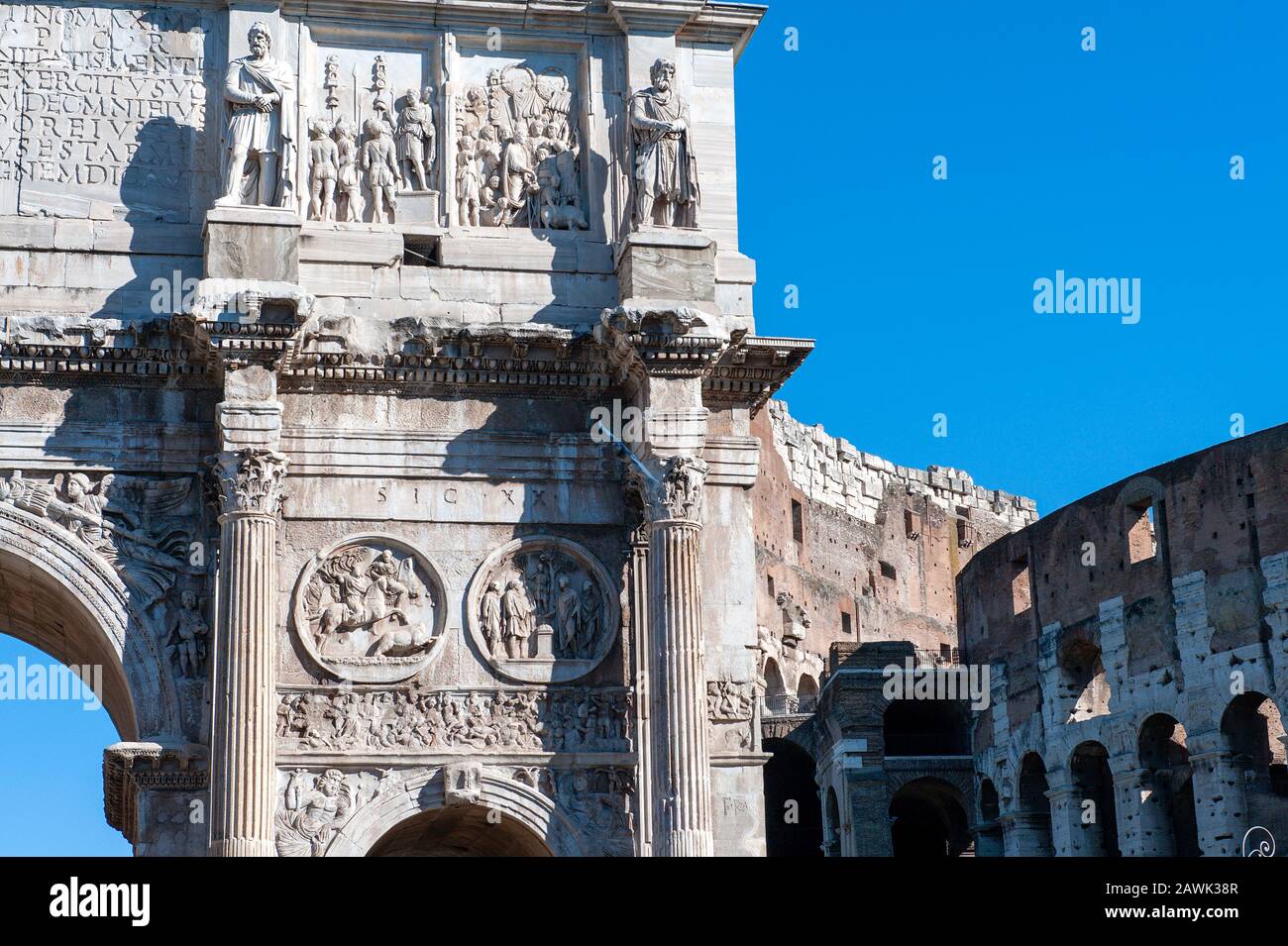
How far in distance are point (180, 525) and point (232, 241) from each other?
2.24m

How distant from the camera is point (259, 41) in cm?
1897

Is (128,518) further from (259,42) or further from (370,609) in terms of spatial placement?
(259,42)

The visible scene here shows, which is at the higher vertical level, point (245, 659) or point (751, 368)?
point (751, 368)

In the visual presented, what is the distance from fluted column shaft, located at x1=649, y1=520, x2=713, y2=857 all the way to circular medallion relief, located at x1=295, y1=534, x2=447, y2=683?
178 centimetres

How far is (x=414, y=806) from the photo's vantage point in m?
18.0

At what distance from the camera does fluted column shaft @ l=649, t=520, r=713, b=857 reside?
1764 centimetres

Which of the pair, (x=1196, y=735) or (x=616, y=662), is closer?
(x=616, y=662)

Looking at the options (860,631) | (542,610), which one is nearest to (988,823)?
(860,631)

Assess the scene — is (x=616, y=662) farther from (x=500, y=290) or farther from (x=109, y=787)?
(x=109, y=787)

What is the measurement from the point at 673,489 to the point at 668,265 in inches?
73.8

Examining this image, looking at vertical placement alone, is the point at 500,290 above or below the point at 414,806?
above
